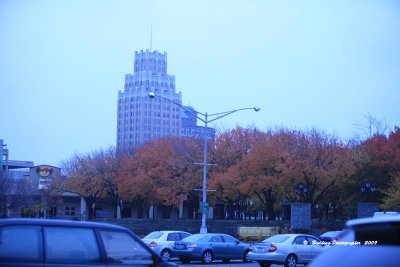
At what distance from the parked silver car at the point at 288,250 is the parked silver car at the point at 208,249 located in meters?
3.14

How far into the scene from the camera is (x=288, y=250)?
77.8 ft

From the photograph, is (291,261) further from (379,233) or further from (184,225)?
(184,225)

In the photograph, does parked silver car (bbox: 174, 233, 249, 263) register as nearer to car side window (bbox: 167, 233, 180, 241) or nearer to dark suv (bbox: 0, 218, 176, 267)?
car side window (bbox: 167, 233, 180, 241)

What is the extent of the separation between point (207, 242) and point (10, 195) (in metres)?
35.1

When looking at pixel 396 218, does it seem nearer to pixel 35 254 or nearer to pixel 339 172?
pixel 35 254

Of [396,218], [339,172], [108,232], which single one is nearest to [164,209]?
[339,172]

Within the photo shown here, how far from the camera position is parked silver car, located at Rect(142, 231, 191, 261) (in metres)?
27.9

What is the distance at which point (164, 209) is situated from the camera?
76.4 metres

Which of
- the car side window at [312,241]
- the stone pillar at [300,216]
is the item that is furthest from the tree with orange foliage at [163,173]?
the car side window at [312,241]

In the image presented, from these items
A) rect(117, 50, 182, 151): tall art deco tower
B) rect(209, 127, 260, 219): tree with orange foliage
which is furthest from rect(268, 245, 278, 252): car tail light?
rect(117, 50, 182, 151): tall art deco tower

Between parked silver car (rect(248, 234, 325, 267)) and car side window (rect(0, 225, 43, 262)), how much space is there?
15.7 metres

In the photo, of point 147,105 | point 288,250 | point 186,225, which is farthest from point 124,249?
point 147,105

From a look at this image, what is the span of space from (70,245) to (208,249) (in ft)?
59.4

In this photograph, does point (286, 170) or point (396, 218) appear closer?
point (396, 218)
